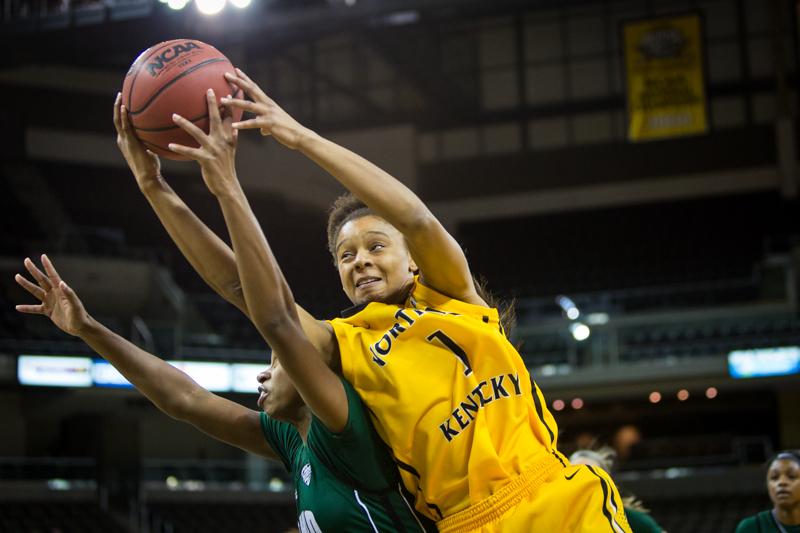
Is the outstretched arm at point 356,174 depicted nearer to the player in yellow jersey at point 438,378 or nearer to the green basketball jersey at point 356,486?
the player in yellow jersey at point 438,378

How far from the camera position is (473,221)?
2319 cm

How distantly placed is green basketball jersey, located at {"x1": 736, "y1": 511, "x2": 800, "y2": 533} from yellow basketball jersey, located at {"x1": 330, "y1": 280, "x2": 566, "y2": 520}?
3.43 meters

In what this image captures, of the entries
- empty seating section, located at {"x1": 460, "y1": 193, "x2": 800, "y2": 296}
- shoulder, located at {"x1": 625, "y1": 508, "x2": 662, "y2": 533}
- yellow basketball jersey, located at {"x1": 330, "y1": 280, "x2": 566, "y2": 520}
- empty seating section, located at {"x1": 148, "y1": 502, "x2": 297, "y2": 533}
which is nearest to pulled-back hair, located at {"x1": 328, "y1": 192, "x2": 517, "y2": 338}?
yellow basketball jersey, located at {"x1": 330, "y1": 280, "x2": 566, "y2": 520}

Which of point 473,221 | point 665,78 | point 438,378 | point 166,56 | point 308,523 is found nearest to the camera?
point 438,378

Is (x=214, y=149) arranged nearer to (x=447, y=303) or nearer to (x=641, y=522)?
(x=447, y=303)

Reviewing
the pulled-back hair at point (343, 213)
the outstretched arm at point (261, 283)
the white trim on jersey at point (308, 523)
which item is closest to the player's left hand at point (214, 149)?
the outstretched arm at point (261, 283)

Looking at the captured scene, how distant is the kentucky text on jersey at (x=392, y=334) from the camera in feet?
10.4

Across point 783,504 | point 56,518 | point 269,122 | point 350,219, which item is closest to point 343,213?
point 350,219

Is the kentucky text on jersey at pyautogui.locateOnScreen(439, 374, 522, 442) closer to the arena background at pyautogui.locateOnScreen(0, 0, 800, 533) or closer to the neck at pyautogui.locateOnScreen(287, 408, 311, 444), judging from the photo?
the neck at pyautogui.locateOnScreen(287, 408, 311, 444)

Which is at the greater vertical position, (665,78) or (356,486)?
(665,78)

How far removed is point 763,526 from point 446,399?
12.5ft

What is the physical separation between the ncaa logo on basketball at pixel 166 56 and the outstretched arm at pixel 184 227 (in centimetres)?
14

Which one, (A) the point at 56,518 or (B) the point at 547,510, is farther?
(A) the point at 56,518

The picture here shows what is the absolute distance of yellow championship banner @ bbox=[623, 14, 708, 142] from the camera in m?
18.4
